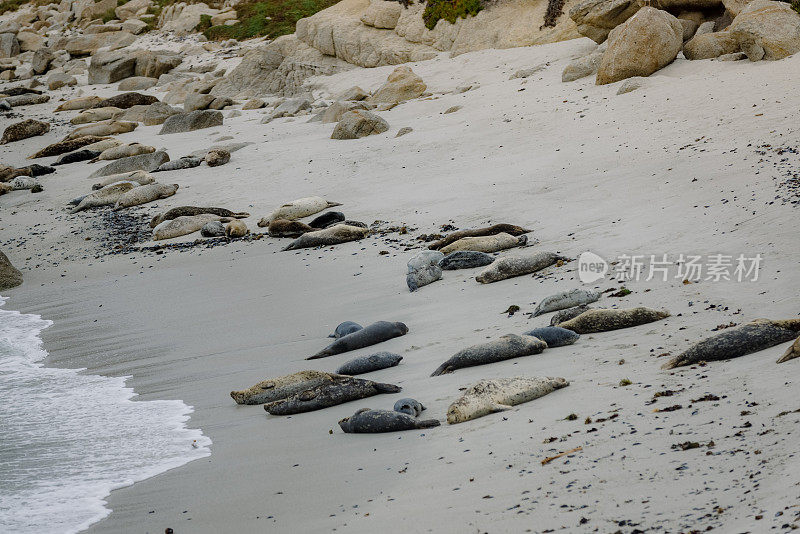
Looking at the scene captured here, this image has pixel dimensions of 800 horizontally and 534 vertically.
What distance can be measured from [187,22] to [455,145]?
964 inches

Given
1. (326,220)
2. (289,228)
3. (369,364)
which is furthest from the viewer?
(326,220)

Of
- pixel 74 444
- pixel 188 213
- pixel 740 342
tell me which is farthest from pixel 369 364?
pixel 188 213

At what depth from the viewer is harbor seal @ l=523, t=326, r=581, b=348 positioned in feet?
18.2

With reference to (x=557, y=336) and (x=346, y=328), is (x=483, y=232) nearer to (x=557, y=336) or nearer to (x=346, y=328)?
(x=346, y=328)

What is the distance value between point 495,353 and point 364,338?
4.32ft

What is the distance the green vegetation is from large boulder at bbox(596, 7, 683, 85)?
7081mm

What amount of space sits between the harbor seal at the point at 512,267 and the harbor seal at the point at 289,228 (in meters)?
3.79

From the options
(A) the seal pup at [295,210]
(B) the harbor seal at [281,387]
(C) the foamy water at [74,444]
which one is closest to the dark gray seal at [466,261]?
(B) the harbor seal at [281,387]

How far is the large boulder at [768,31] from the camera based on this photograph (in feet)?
40.3

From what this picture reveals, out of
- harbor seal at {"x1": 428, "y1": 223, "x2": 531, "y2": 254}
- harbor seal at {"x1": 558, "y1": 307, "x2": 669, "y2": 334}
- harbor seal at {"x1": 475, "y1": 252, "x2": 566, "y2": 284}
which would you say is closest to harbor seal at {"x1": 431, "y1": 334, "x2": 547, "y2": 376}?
harbor seal at {"x1": 558, "y1": 307, "x2": 669, "y2": 334}

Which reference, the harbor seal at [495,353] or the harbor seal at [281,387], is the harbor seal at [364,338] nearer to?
the harbor seal at [281,387]

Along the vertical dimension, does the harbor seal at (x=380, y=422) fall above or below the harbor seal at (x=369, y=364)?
above

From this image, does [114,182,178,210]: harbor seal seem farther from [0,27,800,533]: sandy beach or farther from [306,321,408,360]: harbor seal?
[306,321,408,360]: harbor seal

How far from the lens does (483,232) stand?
913 cm
